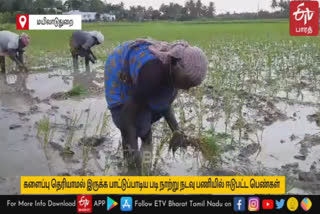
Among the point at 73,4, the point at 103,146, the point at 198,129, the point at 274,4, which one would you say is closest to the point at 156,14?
the point at 73,4

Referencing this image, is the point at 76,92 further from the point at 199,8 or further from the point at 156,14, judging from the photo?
the point at 199,8

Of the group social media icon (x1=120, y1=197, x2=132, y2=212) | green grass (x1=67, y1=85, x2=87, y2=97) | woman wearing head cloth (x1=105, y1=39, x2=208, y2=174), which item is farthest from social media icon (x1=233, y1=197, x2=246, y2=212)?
green grass (x1=67, y1=85, x2=87, y2=97)

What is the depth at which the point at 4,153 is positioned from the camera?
324 centimetres

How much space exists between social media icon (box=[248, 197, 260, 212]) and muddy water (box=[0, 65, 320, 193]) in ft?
3.16

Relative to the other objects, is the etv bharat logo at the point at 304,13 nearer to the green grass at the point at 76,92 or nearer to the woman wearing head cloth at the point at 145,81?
the green grass at the point at 76,92

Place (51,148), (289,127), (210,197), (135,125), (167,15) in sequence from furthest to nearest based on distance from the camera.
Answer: (167,15)
(289,127)
(51,148)
(135,125)
(210,197)

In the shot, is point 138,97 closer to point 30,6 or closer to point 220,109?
point 220,109

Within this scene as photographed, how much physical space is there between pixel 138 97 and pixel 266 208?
97 centimetres

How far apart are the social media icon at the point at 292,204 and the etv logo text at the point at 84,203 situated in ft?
3.07

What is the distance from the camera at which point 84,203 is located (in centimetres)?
178

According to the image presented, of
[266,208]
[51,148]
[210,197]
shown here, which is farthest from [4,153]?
[266,208]

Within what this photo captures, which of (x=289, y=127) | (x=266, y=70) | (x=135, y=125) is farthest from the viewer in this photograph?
(x=266, y=70)

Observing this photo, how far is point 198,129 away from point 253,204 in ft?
6.21

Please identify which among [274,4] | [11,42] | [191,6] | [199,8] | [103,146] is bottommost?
[103,146]
